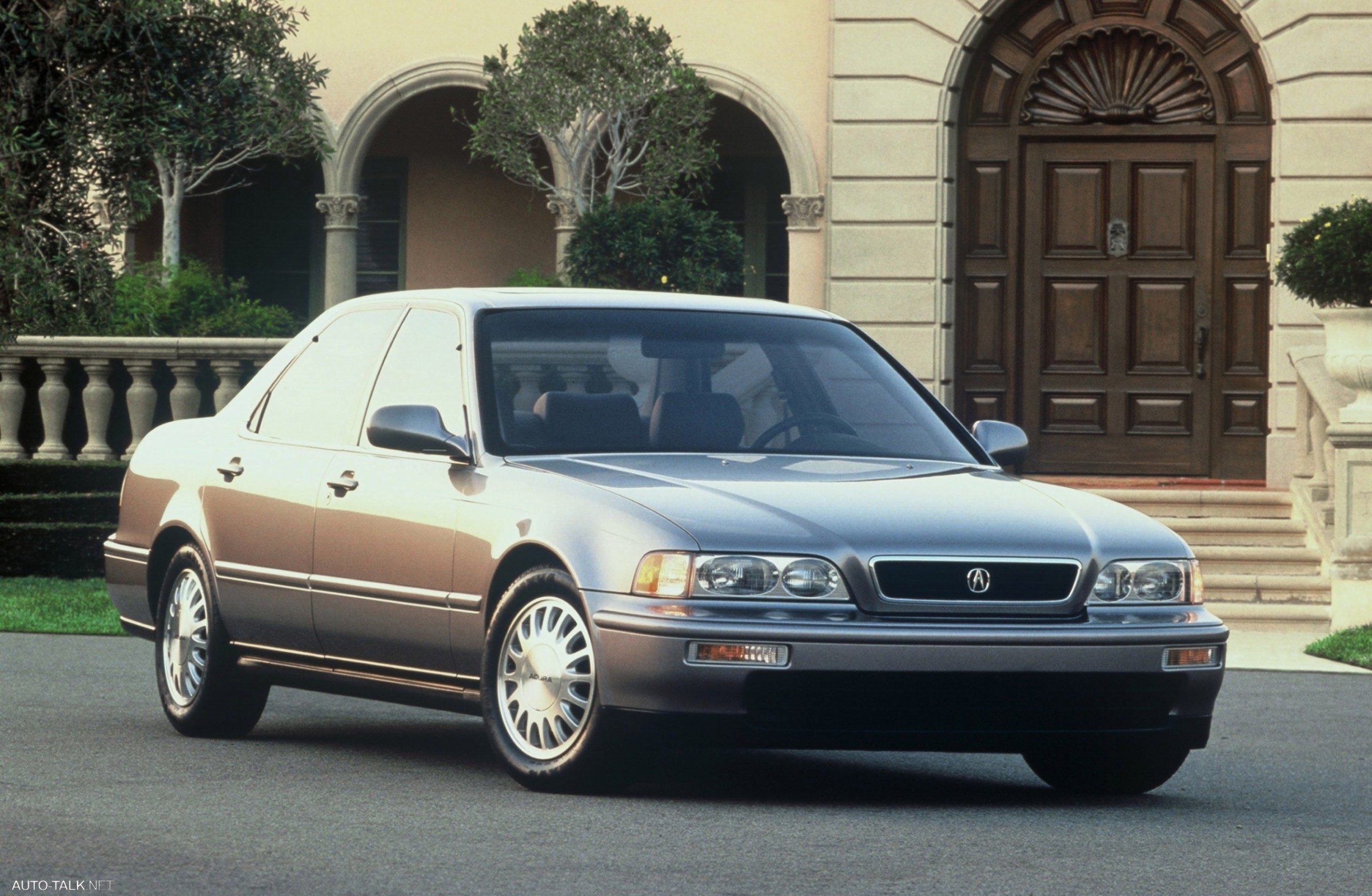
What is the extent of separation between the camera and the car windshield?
771 centimetres

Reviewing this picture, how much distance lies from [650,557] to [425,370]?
166cm

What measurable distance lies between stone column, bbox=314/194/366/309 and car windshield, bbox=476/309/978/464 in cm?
1372

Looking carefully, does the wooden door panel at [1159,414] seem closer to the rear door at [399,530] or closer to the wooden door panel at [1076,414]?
the wooden door panel at [1076,414]

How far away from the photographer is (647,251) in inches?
701

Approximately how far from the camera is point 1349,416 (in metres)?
14.9

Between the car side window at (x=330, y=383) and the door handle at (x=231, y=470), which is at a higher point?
the car side window at (x=330, y=383)

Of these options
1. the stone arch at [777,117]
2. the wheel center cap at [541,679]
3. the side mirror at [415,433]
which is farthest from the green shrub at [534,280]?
the wheel center cap at [541,679]

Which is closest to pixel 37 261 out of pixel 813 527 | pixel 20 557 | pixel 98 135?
pixel 98 135

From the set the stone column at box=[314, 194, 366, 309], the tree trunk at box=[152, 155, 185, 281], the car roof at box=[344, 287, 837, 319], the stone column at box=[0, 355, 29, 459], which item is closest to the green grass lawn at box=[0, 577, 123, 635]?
the stone column at box=[0, 355, 29, 459]

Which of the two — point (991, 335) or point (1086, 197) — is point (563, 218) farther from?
point (1086, 197)

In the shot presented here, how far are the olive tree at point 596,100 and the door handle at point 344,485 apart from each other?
1066 centimetres

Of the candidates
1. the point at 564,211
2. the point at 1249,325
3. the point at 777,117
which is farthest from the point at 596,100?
the point at 1249,325

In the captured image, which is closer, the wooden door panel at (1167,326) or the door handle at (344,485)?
the door handle at (344,485)

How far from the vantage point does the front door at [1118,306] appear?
19234 millimetres
